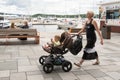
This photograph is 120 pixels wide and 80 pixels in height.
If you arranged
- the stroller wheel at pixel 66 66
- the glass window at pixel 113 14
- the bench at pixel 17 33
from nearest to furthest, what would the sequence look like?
the stroller wheel at pixel 66 66, the bench at pixel 17 33, the glass window at pixel 113 14

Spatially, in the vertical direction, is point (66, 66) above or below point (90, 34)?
below

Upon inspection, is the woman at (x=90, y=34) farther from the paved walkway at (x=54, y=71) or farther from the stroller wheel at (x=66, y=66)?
the stroller wheel at (x=66, y=66)

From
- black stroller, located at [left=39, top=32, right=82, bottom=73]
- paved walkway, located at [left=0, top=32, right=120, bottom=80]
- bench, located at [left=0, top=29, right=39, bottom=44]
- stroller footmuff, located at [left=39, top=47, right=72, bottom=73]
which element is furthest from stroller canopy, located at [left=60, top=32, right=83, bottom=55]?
bench, located at [left=0, top=29, right=39, bottom=44]

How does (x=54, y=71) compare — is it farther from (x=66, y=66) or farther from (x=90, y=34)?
(x=90, y=34)

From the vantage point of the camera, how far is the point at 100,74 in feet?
20.4

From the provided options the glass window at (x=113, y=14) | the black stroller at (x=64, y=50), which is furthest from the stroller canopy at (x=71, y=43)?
the glass window at (x=113, y=14)

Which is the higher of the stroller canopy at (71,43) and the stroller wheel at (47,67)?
the stroller canopy at (71,43)

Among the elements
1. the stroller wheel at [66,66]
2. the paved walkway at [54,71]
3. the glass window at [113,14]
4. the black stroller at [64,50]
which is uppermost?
the glass window at [113,14]

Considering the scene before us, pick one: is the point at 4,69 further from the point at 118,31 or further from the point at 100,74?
the point at 118,31

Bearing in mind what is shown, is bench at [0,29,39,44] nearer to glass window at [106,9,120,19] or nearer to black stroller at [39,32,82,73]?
black stroller at [39,32,82,73]

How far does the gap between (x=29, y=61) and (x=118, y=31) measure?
14059 mm

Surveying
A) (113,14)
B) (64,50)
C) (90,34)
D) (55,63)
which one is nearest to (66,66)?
(55,63)

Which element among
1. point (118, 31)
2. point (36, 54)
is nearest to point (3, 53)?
point (36, 54)

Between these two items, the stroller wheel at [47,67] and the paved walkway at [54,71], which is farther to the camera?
the stroller wheel at [47,67]
